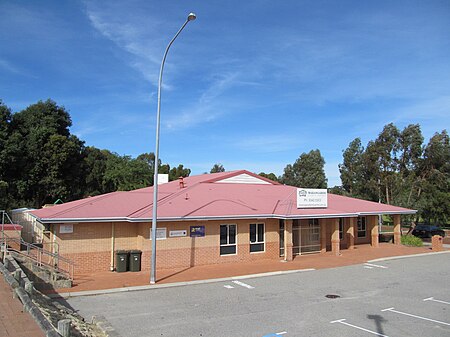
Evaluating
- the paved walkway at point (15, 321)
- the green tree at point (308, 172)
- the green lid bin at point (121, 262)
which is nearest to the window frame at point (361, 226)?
the green lid bin at point (121, 262)

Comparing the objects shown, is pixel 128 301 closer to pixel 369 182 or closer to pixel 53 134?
pixel 53 134

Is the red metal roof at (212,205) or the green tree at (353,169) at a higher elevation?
the green tree at (353,169)

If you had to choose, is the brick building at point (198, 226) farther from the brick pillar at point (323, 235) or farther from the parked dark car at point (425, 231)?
the parked dark car at point (425, 231)

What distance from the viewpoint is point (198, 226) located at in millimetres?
19047

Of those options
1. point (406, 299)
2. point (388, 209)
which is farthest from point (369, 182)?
point (406, 299)

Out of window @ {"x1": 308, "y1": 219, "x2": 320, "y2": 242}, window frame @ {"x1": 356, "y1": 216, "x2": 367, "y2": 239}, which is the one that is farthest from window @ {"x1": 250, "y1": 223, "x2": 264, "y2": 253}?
window frame @ {"x1": 356, "y1": 216, "x2": 367, "y2": 239}

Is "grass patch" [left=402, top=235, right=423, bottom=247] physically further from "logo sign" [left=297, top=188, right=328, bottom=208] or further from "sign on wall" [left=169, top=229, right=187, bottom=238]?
"sign on wall" [left=169, top=229, right=187, bottom=238]

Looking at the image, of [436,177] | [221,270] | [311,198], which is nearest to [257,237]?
[221,270]

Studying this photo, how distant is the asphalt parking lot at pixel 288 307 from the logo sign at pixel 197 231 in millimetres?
3996

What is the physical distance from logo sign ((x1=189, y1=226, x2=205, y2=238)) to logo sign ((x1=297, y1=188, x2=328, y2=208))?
6026 mm

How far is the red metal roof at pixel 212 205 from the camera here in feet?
57.1

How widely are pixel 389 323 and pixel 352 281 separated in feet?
18.7

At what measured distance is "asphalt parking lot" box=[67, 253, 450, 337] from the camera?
937cm

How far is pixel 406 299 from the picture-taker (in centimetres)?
→ 1241
